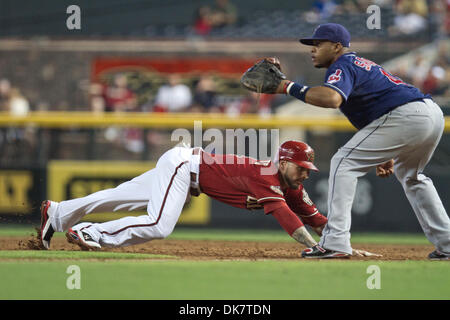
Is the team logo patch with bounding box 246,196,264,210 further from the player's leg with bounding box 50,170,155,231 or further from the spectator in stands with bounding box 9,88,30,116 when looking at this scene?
the spectator in stands with bounding box 9,88,30,116

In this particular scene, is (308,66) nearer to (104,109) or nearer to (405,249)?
(104,109)

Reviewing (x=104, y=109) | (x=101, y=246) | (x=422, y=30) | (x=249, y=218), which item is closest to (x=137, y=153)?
(x=249, y=218)

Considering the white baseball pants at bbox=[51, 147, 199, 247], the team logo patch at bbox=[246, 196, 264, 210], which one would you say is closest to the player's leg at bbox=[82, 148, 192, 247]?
the white baseball pants at bbox=[51, 147, 199, 247]

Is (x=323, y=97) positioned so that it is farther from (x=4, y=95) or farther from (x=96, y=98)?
(x=4, y=95)

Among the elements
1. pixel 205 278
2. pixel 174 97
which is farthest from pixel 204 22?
pixel 205 278

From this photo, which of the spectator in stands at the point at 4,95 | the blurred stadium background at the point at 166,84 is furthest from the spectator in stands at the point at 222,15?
the spectator in stands at the point at 4,95

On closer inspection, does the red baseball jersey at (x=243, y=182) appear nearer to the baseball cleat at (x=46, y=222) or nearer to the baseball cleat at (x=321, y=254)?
the baseball cleat at (x=321, y=254)
